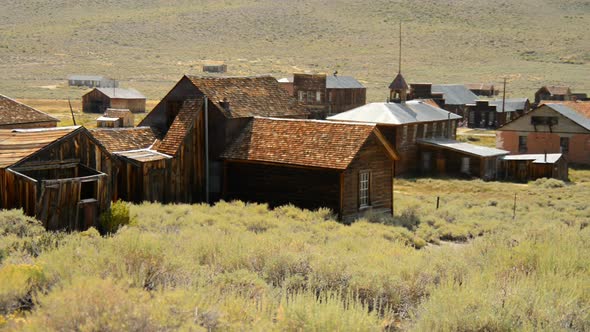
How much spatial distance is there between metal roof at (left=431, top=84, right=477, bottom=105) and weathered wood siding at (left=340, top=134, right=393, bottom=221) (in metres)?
41.4

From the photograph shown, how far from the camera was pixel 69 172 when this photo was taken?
16219 millimetres

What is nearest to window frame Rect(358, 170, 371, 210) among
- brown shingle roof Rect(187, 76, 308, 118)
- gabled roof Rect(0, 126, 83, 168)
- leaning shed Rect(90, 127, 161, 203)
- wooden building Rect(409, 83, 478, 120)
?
brown shingle roof Rect(187, 76, 308, 118)

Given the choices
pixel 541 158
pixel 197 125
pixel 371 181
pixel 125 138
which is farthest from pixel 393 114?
pixel 125 138

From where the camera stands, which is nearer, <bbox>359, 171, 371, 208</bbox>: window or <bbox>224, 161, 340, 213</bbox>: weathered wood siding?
<bbox>224, 161, 340, 213</bbox>: weathered wood siding

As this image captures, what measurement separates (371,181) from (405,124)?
1490 cm

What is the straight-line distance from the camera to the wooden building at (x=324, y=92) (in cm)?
5734

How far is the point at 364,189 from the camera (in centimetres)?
2169

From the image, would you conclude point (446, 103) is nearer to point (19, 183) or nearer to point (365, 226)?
point (365, 226)

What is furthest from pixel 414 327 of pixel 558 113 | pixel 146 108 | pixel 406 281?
pixel 146 108

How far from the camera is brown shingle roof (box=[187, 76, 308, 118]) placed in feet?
76.7

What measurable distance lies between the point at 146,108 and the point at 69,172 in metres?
55.3

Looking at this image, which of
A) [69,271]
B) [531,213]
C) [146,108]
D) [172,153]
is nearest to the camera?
[69,271]

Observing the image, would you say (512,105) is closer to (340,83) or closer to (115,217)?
(340,83)

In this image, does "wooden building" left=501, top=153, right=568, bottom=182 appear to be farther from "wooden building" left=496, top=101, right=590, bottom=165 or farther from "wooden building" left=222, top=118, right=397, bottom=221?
"wooden building" left=222, top=118, right=397, bottom=221
